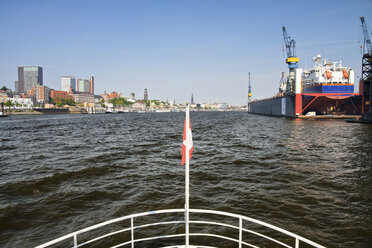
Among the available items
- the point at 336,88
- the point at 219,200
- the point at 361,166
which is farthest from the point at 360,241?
the point at 336,88

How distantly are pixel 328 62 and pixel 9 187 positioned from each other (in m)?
97.1

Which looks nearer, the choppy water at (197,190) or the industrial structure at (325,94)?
the choppy water at (197,190)

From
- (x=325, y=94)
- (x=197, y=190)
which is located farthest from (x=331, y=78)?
(x=197, y=190)

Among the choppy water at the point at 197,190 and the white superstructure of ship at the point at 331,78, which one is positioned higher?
the white superstructure of ship at the point at 331,78

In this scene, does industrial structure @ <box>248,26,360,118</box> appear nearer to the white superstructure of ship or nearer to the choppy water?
the white superstructure of ship

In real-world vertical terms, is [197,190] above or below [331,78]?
below

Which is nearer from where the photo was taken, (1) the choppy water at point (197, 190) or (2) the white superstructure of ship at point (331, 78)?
(1) the choppy water at point (197, 190)

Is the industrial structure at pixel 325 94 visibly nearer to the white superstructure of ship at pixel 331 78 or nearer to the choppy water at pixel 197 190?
the white superstructure of ship at pixel 331 78

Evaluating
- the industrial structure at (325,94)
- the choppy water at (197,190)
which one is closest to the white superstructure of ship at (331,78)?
the industrial structure at (325,94)

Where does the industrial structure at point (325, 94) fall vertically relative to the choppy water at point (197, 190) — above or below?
above

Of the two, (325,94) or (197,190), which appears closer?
(197,190)

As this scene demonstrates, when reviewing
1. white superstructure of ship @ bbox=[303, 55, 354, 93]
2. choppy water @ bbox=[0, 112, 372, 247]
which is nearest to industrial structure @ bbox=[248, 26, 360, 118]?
white superstructure of ship @ bbox=[303, 55, 354, 93]

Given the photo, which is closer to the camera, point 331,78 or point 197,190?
point 197,190

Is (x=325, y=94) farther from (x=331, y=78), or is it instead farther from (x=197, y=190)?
(x=197, y=190)
